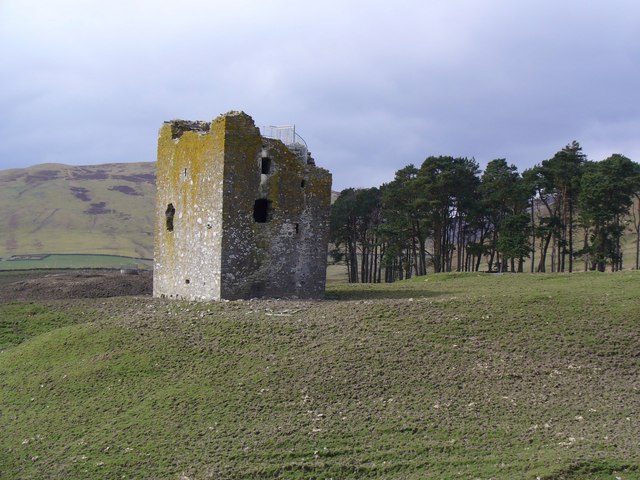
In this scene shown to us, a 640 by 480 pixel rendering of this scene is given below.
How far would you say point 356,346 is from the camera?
774 inches

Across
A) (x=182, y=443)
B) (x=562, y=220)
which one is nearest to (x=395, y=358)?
(x=182, y=443)

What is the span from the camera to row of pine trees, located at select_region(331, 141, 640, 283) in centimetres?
4928

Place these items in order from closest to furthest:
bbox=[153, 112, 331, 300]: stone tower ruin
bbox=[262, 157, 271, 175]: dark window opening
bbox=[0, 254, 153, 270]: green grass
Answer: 1. bbox=[153, 112, 331, 300]: stone tower ruin
2. bbox=[262, 157, 271, 175]: dark window opening
3. bbox=[0, 254, 153, 270]: green grass

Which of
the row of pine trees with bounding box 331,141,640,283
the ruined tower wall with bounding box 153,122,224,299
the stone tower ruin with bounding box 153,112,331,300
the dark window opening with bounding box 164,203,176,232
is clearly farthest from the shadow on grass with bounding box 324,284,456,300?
the row of pine trees with bounding box 331,141,640,283

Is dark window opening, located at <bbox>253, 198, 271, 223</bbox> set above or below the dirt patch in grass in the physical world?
above

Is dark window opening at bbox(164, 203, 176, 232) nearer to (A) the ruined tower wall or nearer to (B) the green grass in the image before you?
(A) the ruined tower wall

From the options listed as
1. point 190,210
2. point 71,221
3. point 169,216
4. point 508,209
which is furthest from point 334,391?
point 71,221

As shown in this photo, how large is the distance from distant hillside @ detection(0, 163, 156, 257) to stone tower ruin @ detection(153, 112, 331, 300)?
104m

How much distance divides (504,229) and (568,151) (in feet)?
34.6

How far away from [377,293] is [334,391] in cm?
1483

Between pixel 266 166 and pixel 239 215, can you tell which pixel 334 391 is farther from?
pixel 266 166

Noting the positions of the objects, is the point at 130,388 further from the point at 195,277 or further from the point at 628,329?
the point at 628,329

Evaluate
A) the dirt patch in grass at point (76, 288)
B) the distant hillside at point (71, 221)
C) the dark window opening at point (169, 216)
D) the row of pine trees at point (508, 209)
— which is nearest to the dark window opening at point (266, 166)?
the dark window opening at point (169, 216)

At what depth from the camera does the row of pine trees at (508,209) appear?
49281mm
